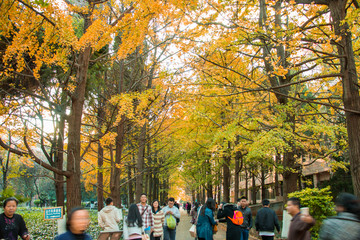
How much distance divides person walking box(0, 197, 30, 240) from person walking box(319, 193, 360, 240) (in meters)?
4.85

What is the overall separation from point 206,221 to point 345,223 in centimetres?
528

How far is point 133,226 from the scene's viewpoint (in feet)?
25.0

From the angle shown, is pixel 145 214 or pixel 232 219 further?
pixel 145 214

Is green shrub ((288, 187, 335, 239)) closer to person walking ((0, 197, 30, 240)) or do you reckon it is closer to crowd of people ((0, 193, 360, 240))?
crowd of people ((0, 193, 360, 240))

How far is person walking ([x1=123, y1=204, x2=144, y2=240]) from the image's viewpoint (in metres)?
7.60

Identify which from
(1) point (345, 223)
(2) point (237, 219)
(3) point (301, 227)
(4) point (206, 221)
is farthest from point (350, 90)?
(1) point (345, 223)

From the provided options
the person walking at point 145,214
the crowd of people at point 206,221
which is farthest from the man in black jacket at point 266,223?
the person walking at point 145,214

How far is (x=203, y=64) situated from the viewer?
10.9 meters

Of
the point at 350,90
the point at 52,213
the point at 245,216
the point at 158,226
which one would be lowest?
the point at 158,226

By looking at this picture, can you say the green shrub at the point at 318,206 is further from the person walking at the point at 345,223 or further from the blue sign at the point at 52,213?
the blue sign at the point at 52,213

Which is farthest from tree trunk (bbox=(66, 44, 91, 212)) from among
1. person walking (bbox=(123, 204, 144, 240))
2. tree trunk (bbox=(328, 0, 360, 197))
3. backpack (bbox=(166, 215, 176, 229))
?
tree trunk (bbox=(328, 0, 360, 197))

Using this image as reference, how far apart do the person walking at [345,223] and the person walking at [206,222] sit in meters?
4.75

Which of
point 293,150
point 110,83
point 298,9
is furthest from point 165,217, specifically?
point 110,83

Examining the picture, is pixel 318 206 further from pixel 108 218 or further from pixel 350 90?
pixel 108 218
